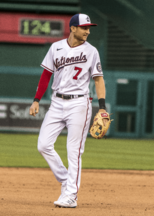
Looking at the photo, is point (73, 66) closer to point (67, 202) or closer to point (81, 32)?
point (81, 32)

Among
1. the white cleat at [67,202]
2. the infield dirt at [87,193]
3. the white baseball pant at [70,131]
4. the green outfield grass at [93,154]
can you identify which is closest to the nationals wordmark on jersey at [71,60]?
the white baseball pant at [70,131]

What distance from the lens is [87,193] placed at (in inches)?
192

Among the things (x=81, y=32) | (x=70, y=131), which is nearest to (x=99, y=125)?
(x=70, y=131)

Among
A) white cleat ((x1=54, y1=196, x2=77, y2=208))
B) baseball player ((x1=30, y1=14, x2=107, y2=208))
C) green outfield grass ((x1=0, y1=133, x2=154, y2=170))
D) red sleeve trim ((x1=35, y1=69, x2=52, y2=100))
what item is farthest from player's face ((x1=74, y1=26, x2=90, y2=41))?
green outfield grass ((x1=0, y1=133, x2=154, y2=170))

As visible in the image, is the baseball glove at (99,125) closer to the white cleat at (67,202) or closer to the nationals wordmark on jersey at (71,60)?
the nationals wordmark on jersey at (71,60)

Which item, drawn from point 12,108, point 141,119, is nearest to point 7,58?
point 12,108

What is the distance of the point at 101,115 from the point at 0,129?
9.47 m

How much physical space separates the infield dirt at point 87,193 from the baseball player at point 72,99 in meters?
0.28

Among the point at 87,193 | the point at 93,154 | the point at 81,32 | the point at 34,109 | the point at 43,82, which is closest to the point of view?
the point at 81,32

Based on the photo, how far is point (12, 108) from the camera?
43.0ft

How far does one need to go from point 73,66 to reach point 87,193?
170cm

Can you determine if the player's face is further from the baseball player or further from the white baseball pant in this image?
the white baseball pant

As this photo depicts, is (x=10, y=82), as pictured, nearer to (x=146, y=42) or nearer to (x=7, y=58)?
(x=7, y=58)

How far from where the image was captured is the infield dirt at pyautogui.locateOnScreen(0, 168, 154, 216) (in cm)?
390
